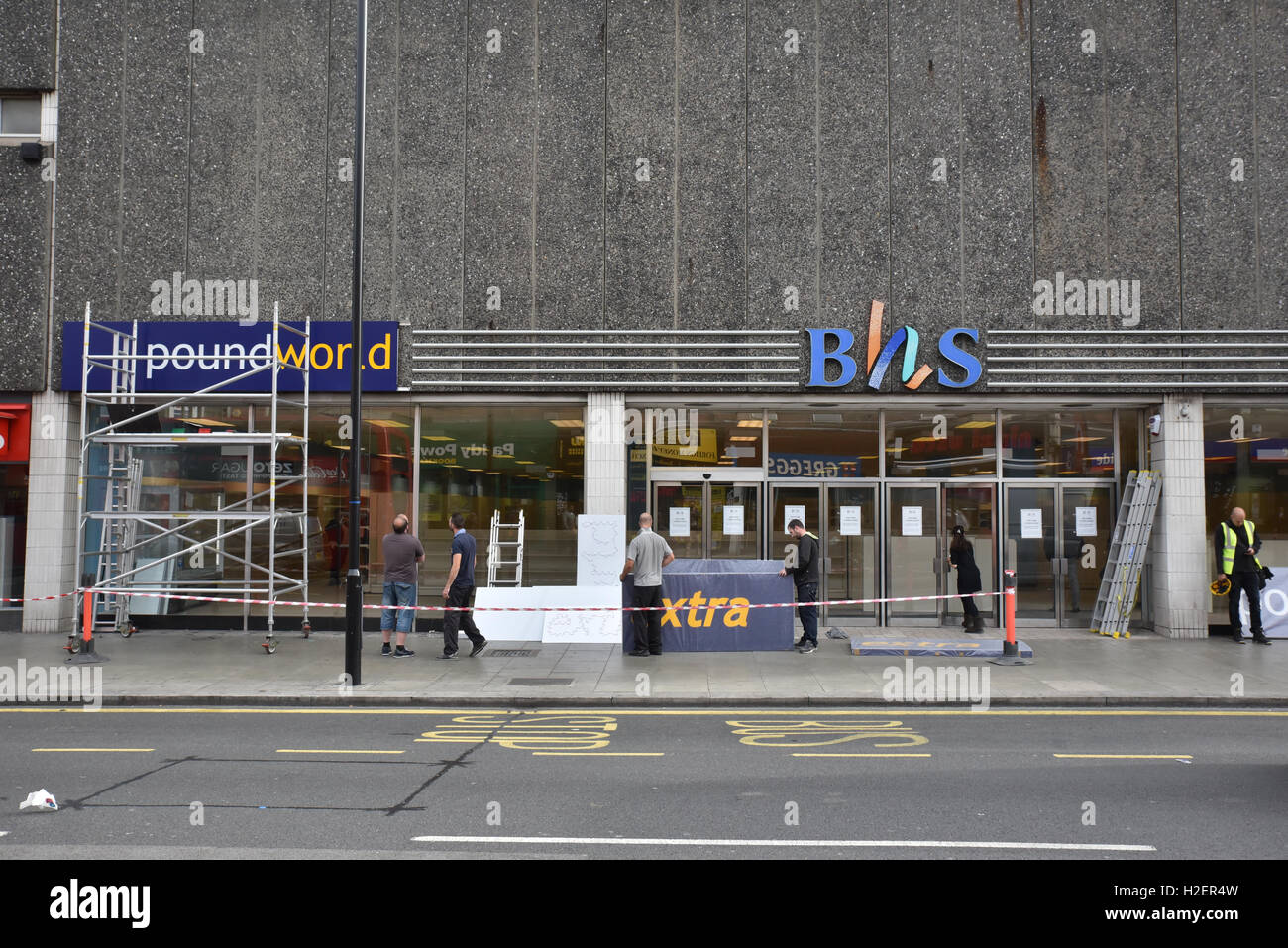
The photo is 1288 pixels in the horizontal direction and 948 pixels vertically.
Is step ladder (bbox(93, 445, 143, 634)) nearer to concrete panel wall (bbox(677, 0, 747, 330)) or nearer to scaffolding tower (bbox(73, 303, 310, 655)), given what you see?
scaffolding tower (bbox(73, 303, 310, 655))

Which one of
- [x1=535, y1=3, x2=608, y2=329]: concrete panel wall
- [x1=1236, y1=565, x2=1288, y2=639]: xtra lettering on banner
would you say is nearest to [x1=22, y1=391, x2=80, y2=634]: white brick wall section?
[x1=535, y1=3, x2=608, y2=329]: concrete panel wall

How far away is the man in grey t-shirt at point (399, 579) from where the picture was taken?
14.0m

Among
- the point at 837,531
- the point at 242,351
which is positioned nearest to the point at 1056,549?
the point at 837,531

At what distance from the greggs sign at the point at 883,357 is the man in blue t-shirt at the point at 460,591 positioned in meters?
6.31

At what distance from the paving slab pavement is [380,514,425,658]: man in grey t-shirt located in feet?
1.37

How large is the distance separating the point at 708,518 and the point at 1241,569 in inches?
334

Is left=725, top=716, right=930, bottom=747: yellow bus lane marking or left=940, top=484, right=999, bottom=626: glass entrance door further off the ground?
left=940, top=484, right=999, bottom=626: glass entrance door

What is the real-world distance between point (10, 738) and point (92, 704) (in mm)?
1812

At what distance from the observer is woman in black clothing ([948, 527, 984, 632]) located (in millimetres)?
15445

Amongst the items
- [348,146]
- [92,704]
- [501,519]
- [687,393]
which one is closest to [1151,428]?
[687,393]

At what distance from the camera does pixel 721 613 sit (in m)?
14.3

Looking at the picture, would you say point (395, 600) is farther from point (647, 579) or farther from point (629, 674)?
point (629, 674)

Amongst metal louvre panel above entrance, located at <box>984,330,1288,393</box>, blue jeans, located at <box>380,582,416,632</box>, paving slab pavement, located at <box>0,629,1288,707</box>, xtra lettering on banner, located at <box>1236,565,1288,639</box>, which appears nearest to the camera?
paving slab pavement, located at <box>0,629,1288,707</box>

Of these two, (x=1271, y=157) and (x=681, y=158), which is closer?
(x=1271, y=157)
